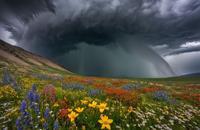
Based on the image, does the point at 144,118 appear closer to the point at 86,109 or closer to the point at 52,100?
the point at 86,109

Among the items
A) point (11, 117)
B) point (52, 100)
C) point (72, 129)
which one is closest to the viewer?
point (72, 129)

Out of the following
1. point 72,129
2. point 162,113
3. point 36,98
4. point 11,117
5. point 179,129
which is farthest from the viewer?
point 162,113

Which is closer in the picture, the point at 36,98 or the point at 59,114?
the point at 59,114

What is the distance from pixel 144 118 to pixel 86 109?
232 cm

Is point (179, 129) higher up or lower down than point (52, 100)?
lower down

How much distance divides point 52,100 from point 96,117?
6.11 feet

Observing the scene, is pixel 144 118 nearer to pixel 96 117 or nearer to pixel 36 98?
pixel 96 117

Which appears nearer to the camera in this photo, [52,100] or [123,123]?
[123,123]

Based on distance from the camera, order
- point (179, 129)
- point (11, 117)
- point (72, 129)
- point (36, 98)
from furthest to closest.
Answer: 1. point (179, 129)
2. point (36, 98)
3. point (11, 117)
4. point (72, 129)

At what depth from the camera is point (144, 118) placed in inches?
259

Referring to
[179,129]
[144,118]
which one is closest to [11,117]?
[144,118]

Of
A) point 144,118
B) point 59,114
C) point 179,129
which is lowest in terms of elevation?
point 179,129

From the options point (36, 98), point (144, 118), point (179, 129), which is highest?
point (36, 98)

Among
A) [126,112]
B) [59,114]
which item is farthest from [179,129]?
[59,114]
